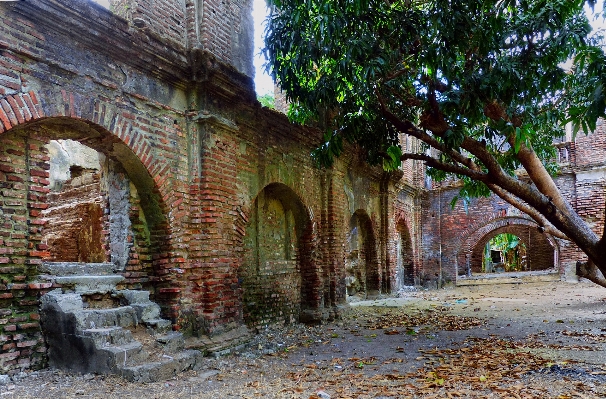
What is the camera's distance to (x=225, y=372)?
5320 millimetres

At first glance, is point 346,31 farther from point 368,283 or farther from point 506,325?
point 368,283

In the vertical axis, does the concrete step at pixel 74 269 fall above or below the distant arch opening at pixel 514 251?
above

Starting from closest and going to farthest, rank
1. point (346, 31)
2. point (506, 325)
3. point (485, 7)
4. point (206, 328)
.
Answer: point (485, 7) → point (346, 31) → point (206, 328) → point (506, 325)

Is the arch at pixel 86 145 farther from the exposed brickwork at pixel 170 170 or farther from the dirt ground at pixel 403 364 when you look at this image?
the dirt ground at pixel 403 364

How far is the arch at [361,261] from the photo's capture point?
13531mm

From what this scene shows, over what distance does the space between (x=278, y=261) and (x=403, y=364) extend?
368 centimetres

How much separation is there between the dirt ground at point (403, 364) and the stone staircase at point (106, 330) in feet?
0.51

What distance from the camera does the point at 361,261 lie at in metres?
13.7

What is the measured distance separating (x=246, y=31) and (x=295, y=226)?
378 cm

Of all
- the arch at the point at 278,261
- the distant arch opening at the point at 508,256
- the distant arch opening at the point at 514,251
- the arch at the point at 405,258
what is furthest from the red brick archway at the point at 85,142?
the distant arch opening at the point at 508,256

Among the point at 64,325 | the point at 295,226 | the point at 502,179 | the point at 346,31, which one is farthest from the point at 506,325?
the point at 64,325

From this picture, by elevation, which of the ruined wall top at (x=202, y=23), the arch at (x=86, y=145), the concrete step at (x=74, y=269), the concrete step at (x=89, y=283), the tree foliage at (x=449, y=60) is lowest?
the concrete step at (x=89, y=283)

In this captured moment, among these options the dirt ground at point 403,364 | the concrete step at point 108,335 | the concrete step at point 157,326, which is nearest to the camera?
the dirt ground at point 403,364

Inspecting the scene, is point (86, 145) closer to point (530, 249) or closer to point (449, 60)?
point (449, 60)
